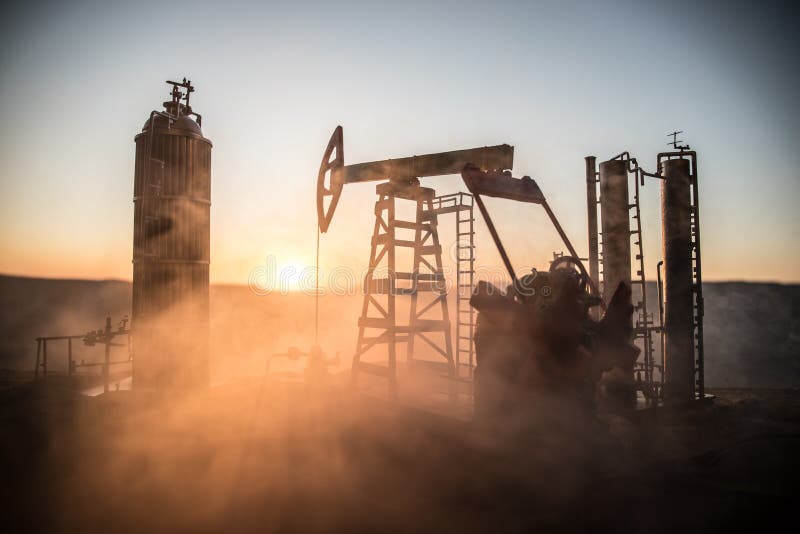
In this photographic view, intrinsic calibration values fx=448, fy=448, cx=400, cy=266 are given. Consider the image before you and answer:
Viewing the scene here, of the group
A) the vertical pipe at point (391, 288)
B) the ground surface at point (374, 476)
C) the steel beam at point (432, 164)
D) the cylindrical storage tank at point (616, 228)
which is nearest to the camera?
the ground surface at point (374, 476)

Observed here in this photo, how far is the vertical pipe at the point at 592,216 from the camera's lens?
11.3m

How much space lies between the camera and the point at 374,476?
527 cm

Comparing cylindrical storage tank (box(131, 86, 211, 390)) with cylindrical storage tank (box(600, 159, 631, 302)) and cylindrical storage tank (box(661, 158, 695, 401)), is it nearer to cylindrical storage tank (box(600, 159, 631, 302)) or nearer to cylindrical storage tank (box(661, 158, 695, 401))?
cylindrical storage tank (box(600, 159, 631, 302))

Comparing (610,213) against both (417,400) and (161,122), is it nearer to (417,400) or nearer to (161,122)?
(417,400)

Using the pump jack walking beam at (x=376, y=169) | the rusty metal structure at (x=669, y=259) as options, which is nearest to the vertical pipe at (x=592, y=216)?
the rusty metal structure at (x=669, y=259)

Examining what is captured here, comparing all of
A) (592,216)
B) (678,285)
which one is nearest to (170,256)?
(592,216)

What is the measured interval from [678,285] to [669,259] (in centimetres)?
64

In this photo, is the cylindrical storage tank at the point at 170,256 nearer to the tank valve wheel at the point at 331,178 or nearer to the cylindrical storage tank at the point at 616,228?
the tank valve wheel at the point at 331,178

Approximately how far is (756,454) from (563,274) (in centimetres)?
369

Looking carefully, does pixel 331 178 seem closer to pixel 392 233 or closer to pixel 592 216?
pixel 392 233

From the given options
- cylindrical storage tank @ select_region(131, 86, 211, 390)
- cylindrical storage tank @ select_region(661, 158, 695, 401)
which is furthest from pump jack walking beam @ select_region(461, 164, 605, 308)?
cylindrical storage tank @ select_region(131, 86, 211, 390)

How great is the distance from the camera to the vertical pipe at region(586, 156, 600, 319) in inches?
→ 446

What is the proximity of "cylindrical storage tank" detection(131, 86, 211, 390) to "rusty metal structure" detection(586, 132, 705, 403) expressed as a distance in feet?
32.4

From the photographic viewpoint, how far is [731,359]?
42.9 metres
